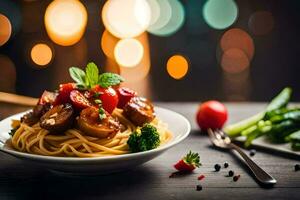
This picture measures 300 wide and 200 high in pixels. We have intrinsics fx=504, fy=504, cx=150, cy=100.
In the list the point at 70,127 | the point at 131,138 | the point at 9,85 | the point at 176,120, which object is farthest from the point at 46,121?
the point at 9,85

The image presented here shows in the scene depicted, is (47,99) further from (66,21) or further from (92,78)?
(66,21)

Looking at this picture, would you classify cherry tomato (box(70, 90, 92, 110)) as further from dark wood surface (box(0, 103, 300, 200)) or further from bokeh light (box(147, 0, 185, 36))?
bokeh light (box(147, 0, 185, 36))

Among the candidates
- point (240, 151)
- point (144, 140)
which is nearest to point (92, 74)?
point (144, 140)

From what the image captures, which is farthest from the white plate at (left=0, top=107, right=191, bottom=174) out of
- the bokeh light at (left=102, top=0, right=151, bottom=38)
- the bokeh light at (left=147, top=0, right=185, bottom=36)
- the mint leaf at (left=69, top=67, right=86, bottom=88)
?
the bokeh light at (left=102, top=0, right=151, bottom=38)

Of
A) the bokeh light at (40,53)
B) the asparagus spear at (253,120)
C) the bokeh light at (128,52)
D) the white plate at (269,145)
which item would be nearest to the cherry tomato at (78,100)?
the white plate at (269,145)

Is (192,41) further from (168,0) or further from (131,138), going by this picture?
(131,138)

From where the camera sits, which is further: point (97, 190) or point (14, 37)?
point (14, 37)
